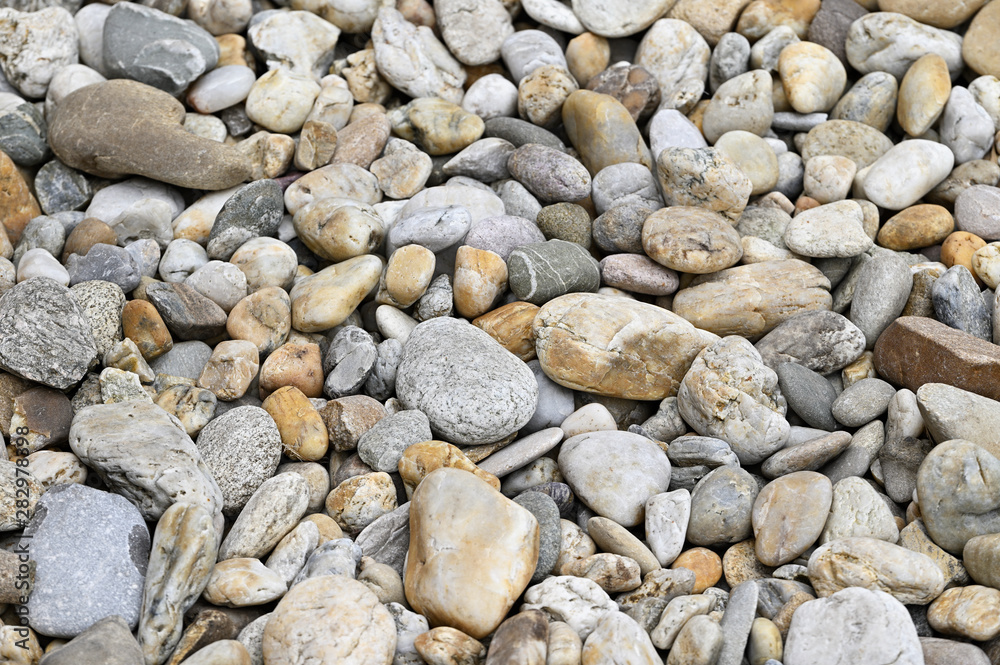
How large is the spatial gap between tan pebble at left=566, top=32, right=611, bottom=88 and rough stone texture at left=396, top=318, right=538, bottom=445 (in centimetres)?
225

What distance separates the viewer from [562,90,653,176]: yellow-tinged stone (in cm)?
446

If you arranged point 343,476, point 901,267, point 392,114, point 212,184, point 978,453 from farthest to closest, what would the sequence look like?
point 392,114, point 212,184, point 901,267, point 343,476, point 978,453

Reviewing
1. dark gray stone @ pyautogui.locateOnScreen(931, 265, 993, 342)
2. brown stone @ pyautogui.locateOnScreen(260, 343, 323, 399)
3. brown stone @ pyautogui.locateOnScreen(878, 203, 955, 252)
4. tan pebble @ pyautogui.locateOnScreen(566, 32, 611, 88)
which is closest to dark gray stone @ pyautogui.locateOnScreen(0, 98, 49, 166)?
brown stone @ pyautogui.locateOnScreen(260, 343, 323, 399)

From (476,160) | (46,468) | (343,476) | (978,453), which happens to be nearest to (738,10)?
(476,160)

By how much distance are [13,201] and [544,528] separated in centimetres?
331

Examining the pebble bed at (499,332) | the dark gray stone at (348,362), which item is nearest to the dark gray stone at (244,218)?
the pebble bed at (499,332)

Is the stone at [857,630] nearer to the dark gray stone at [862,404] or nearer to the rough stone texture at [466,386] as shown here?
the dark gray stone at [862,404]

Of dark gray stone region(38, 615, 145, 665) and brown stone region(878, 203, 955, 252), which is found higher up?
brown stone region(878, 203, 955, 252)

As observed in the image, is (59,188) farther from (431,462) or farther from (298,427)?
(431,462)

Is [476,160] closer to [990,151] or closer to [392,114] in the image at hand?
[392,114]

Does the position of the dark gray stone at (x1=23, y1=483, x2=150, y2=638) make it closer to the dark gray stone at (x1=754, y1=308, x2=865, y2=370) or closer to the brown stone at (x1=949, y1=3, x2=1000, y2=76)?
the dark gray stone at (x1=754, y1=308, x2=865, y2=370)

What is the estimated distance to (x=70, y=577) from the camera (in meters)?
2.66

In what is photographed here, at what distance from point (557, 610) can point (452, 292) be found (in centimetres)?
169

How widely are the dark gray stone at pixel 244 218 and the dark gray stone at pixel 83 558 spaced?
1.57 m
